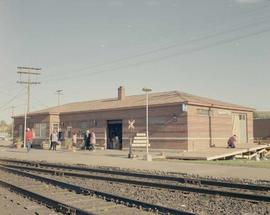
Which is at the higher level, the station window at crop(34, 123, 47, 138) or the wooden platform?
the station window at crop(34, 123, 47, 138)

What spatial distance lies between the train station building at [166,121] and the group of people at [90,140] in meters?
2.15

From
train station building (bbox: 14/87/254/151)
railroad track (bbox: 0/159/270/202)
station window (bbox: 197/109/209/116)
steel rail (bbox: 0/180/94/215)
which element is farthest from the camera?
station window (bbox: 197/109/209/116)

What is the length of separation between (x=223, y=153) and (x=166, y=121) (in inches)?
243

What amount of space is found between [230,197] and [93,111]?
28.3 meters

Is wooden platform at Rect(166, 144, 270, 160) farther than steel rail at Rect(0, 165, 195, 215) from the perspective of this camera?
Yes

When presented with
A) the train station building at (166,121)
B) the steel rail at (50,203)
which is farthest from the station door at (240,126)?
the steel rail at (50,203)

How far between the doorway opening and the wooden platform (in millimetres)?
8882

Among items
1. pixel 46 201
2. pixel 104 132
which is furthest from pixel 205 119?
pixel 46 201

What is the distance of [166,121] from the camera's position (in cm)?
3077

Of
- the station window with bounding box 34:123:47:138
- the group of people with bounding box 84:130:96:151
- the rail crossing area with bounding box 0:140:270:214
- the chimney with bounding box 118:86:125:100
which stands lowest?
the rail crossing area with bounding box 0:140:270:214

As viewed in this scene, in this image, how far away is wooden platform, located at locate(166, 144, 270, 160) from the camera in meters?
24.3

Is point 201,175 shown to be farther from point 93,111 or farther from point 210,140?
point 93,111

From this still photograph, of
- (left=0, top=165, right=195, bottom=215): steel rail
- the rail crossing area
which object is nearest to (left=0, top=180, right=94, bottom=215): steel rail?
the rail crossing area

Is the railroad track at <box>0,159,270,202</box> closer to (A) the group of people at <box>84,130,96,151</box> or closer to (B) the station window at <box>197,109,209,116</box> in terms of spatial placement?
(B) the station window at <box>197,109,209,116</box>
